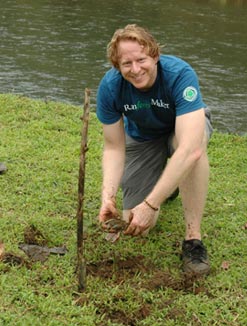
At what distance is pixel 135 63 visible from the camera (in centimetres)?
337

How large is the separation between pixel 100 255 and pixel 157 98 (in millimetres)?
1037

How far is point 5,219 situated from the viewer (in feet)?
13.7

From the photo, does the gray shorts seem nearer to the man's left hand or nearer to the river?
the man's left hand

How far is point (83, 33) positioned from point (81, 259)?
11.8m

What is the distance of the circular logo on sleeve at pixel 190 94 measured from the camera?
345 cm

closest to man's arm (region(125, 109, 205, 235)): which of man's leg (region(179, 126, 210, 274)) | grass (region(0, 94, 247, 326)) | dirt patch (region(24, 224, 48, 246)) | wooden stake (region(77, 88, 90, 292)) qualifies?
man's leg (region(179, 126, 210, 274))

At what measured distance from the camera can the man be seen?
334 cm

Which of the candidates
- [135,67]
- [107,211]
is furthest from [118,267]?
[135,67]

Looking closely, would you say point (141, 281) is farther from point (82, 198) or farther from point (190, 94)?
point (190, 94)

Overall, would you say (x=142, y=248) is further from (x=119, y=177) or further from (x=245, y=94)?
(x=245, y=94)

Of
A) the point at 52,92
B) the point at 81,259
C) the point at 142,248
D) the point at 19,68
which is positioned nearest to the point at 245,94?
the point at 52,92

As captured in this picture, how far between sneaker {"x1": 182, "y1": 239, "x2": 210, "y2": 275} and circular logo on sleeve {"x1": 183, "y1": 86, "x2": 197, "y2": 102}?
904 mm

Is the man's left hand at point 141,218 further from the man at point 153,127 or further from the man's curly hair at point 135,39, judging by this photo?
the man's curly hair at point 135,39

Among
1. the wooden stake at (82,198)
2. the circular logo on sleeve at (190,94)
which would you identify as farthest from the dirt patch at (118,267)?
the circular logo on sleeve at (190,94)
